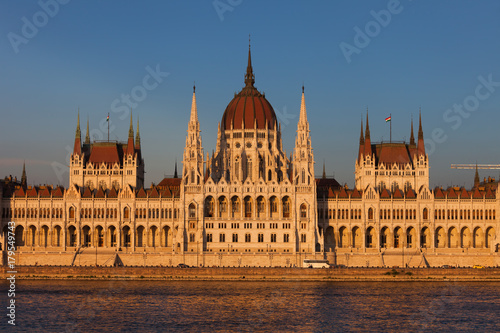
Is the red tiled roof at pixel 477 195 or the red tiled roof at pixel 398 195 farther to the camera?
the red tiled roof at pixel 398 195

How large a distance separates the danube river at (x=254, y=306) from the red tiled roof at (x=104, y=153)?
45.0 meters

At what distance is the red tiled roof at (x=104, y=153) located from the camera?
175000mm

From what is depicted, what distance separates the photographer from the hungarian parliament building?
154 metres

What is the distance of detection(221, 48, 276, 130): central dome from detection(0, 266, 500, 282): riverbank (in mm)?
38727

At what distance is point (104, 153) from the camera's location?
6929 inches

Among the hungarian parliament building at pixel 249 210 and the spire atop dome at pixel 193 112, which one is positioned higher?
the spire atop dome at pixel 193 112

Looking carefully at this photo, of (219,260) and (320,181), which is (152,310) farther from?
(320,181)

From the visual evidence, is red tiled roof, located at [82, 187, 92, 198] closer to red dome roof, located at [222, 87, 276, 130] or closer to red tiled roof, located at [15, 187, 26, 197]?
red tiled roof, located at [15, 187, 26, 197]

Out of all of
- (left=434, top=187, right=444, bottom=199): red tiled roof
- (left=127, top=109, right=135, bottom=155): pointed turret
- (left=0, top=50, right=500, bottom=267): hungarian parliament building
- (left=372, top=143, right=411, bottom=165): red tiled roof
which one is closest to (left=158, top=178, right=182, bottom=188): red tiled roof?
(left=0, top=50, right=500, bottom=267): hungarian parliament building

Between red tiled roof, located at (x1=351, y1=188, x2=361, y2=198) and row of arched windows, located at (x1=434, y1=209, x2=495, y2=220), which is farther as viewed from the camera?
red tiled roof, located at (x1=351, y1=188, x2=361, y2=198)

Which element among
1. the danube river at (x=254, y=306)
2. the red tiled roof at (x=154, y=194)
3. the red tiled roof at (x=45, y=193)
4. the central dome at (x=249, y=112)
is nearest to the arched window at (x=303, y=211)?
the central dome at (x=249, y=112)

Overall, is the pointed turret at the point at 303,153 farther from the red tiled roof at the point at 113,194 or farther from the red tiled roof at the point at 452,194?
the red tiled roof at the point at 113,194

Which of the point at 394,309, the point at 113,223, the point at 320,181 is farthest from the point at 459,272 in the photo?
the point at 113,223

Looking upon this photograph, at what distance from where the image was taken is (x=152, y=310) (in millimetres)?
102812
